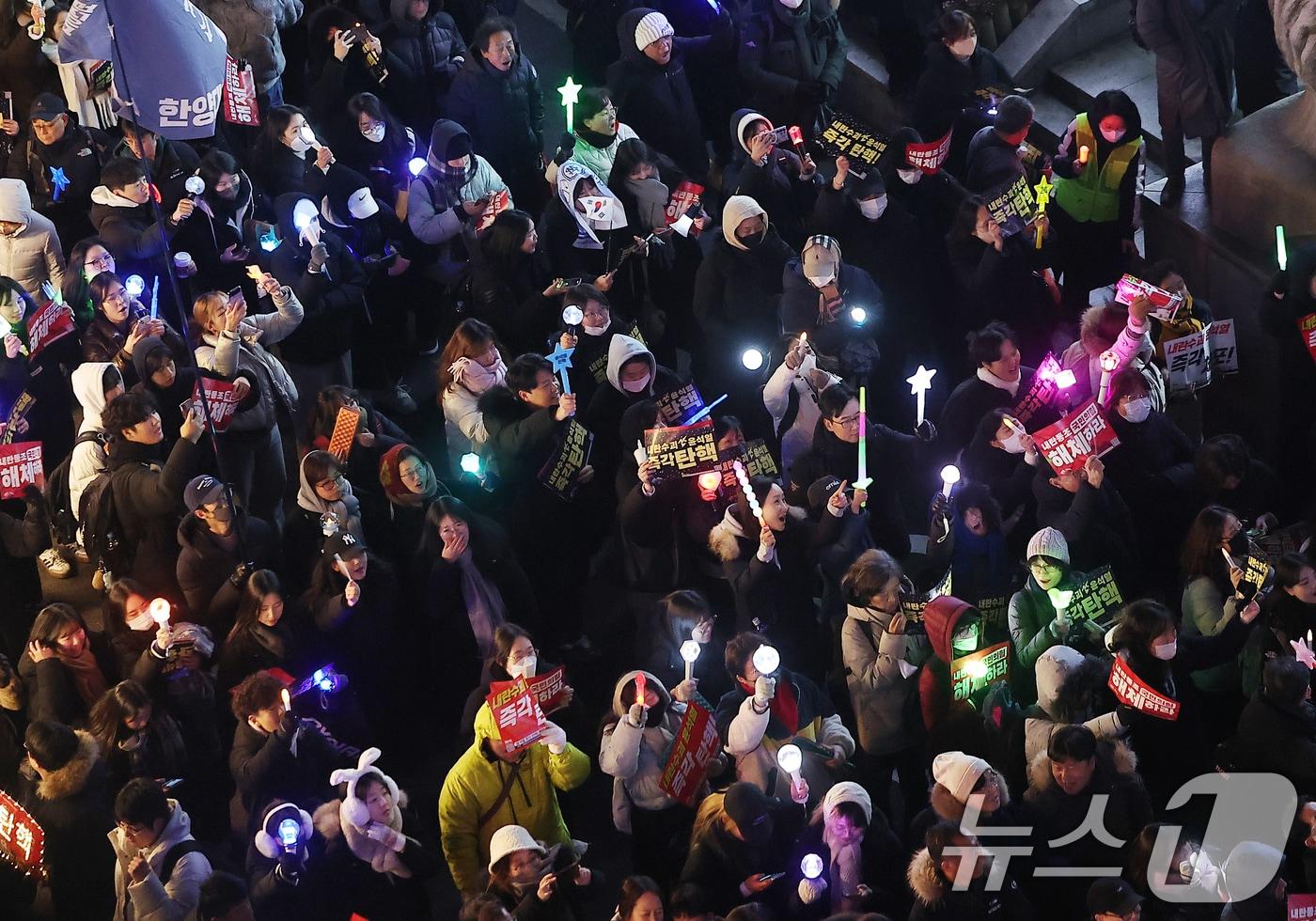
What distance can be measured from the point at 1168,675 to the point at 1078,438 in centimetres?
143

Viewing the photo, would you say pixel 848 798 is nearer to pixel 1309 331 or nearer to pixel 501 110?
pixel 1309 331

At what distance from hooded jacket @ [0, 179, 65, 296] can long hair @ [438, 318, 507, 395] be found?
265cm

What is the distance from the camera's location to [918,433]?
1080 cm

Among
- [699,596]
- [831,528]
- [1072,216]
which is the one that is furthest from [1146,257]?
[699,596]

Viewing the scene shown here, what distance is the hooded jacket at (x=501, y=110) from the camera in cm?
1320

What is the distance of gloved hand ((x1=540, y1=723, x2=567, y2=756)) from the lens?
29.0 ft

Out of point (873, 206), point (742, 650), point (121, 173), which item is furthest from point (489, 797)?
point (121, 173)

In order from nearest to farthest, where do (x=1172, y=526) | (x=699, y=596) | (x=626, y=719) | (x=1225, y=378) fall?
1. (x=626, y=719)
2. (x=699, y=596)
3. (x=1172, y=526)
4. (x=1225, y=378)

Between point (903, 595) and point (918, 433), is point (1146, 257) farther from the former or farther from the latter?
point (903, 595)

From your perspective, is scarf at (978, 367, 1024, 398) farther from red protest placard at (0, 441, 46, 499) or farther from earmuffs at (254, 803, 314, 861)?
red protest placard at (0, 441, 46, 499)

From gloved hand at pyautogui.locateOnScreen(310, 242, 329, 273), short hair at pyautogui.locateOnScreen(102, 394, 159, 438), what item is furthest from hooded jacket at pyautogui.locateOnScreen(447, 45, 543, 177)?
short hair at pyautogui.locateOnScreen(102, 394, 159, 438)

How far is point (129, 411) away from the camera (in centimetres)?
1033

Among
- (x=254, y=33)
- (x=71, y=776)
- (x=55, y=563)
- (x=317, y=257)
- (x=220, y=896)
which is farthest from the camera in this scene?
(x=254, y=33)

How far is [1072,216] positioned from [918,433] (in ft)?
7.05
